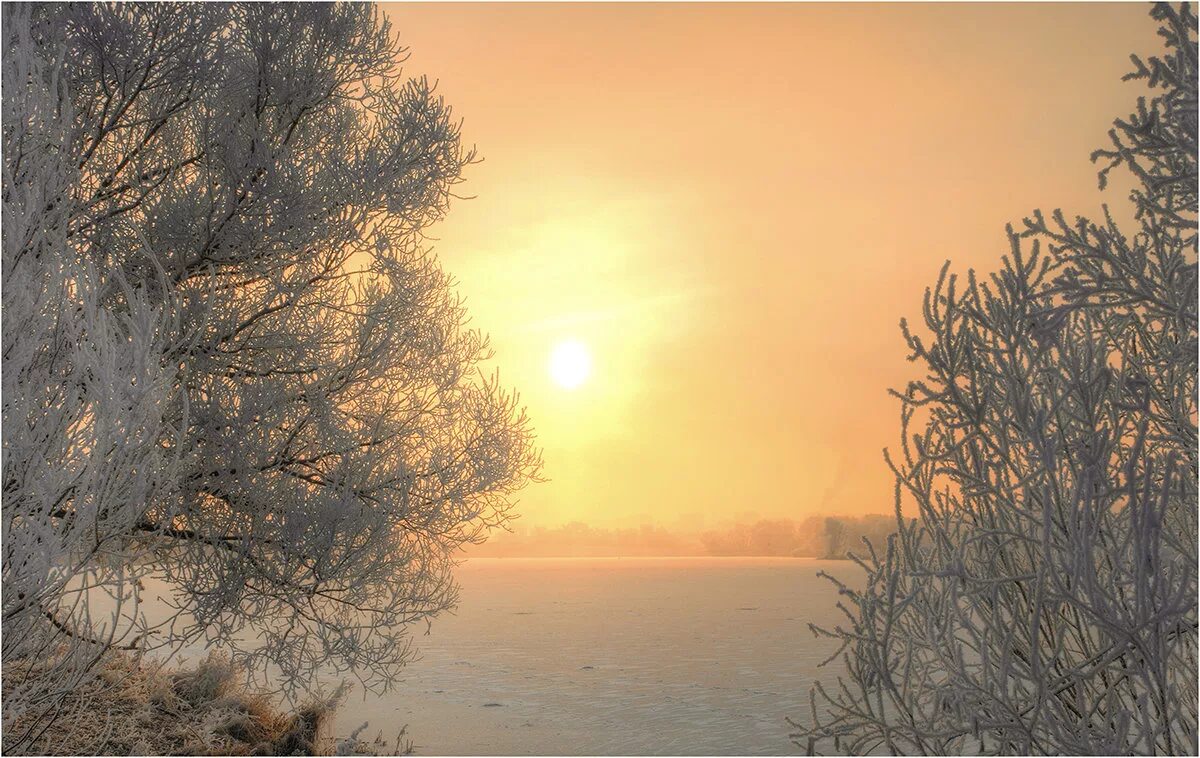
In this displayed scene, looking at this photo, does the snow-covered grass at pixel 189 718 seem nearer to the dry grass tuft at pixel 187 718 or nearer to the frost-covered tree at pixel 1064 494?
the dry grass tuft at pixel 187 718

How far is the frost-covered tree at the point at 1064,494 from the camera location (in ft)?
9.32

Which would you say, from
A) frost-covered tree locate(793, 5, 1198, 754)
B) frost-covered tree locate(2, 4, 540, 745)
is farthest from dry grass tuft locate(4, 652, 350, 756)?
frost-covered tree locate(793, 5, 1198, 754)

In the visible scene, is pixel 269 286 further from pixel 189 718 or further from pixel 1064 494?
pixel 1064 494

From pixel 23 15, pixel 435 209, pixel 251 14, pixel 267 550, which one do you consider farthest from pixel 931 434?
pixel 251 14

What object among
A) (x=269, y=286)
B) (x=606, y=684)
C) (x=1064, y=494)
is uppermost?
(x=269, y=286)

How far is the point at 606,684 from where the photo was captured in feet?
56.5

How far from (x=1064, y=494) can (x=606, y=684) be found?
15.0 metres

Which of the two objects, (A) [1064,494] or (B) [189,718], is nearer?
(A) [1064,494]

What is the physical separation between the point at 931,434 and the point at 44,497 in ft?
14.8

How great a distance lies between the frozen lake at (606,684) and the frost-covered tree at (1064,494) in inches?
101

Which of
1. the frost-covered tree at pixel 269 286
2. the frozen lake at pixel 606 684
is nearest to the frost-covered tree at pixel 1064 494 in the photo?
the frozen lake at pixel 606 684

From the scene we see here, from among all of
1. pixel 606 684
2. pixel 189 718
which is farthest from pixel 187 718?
pixel 606 684

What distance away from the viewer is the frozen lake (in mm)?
12250

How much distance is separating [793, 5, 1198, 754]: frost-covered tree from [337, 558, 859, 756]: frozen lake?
8.39ft
